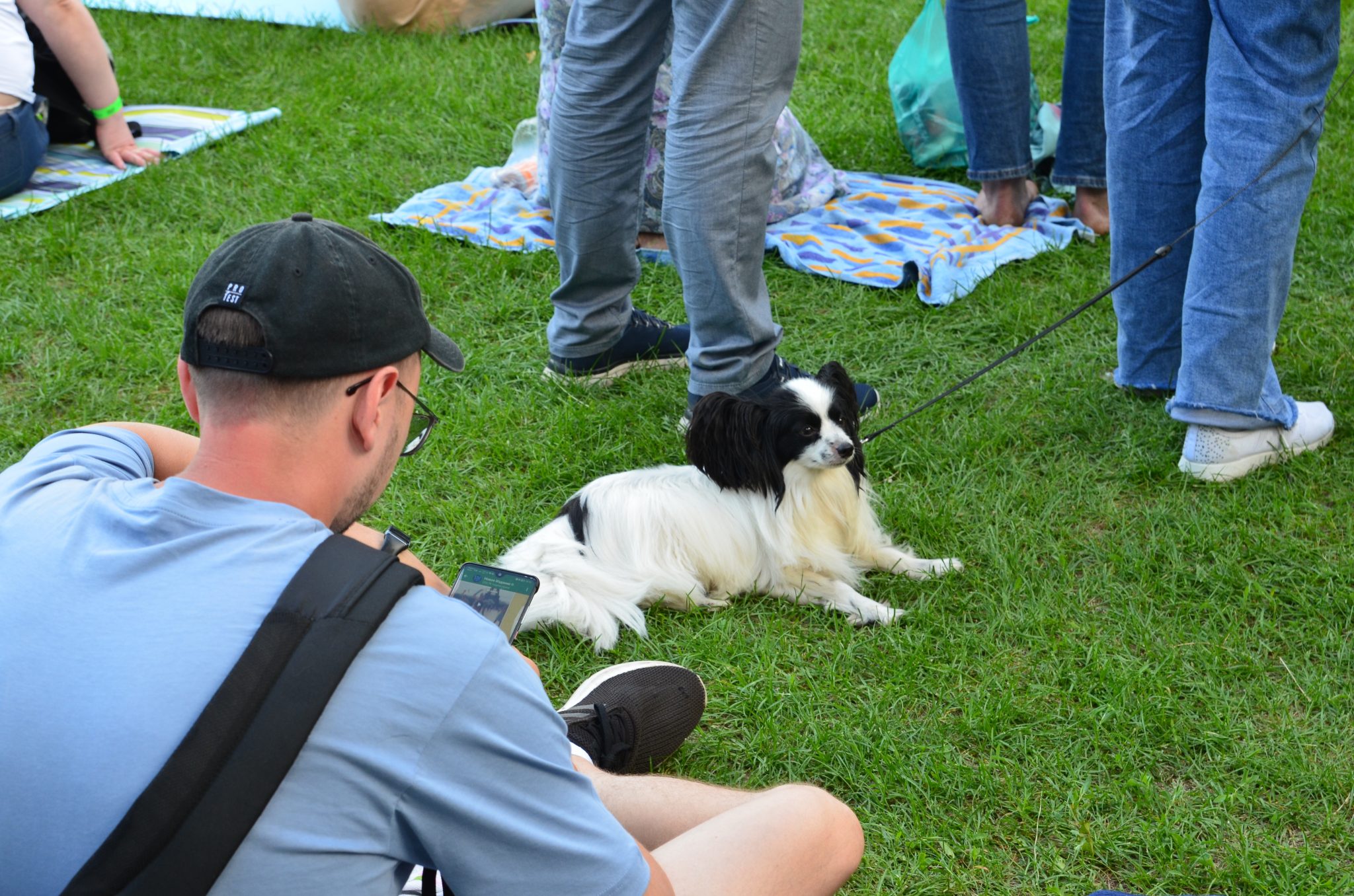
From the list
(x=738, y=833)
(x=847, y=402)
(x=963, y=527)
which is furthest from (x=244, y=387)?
(x=963, y=527)

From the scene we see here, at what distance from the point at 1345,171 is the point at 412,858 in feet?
15.7

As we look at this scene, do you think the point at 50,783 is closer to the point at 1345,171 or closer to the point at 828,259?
the point at 828,259

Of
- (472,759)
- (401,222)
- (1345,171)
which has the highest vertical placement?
(472,759)

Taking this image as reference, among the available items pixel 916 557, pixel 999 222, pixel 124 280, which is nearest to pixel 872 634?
pixel 916 557

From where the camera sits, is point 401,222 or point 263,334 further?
point 401,222

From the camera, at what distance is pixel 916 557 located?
9.11 ft

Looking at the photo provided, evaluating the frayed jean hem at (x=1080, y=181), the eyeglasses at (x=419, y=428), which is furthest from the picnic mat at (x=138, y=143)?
the eyeglasses at (x=419, y=428)

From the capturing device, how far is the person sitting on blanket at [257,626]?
1.02 metres

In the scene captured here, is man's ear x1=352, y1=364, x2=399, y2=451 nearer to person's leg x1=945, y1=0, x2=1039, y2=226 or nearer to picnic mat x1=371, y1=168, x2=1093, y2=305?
picnic mat x1=371, y1=168, x2=1093, y2=305

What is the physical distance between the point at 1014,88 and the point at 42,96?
385 centimetres

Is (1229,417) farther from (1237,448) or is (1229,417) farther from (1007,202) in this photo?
(1007,202)

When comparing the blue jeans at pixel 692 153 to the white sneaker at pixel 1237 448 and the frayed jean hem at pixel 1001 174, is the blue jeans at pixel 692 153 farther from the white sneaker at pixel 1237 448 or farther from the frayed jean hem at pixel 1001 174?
the frayed jean hem at pixel 1001 174

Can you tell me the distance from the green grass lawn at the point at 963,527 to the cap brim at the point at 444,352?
50 cm

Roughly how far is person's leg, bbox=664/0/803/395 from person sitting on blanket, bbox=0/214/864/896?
1587 mm
